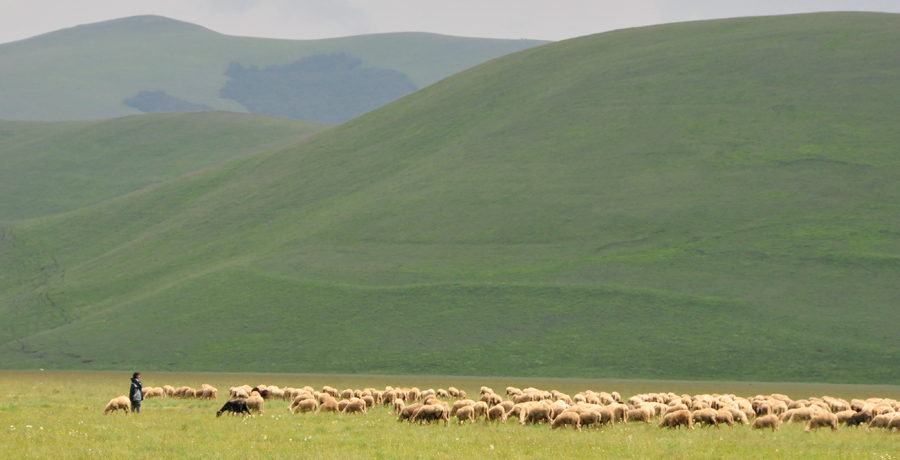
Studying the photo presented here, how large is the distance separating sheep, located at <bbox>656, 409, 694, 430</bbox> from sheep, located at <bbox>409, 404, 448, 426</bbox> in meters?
6.19

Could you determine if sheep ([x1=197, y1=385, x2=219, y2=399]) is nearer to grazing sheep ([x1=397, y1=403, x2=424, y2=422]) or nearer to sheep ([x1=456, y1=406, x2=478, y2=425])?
grazing sheep ([x1=397, y1=403, x2=424, y2=422])

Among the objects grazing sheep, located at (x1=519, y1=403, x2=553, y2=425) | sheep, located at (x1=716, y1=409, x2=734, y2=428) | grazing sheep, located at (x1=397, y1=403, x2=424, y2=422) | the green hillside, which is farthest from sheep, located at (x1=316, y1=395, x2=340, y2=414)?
the green hillside

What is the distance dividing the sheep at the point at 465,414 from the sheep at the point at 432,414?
1.69 feet

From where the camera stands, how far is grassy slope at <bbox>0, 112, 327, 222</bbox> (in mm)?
151125

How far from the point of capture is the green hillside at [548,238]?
2847 inches

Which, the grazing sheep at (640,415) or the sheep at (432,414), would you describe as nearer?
the sheep at (432,414)

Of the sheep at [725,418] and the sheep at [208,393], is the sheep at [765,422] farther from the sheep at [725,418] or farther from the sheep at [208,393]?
the sheep at [208,393]


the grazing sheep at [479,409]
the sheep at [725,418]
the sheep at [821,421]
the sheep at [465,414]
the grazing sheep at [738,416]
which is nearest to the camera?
the sheep at [821,421]

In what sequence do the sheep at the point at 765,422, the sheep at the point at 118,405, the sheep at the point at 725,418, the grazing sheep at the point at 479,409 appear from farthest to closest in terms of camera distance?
the sheep at the point at 118,405, the grazing sheep at the point at 479,409, the sheep at the point at 725,418, the sheep at the point at 765,422

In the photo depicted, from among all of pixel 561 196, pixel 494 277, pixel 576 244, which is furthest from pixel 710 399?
pixel 561 196

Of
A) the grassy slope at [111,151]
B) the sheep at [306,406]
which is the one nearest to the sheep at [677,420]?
the sheep at [306,406]

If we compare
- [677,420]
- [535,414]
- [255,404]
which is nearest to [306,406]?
[255,404]

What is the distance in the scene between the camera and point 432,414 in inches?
1051

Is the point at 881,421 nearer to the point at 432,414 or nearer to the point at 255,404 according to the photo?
the point at 432,414
